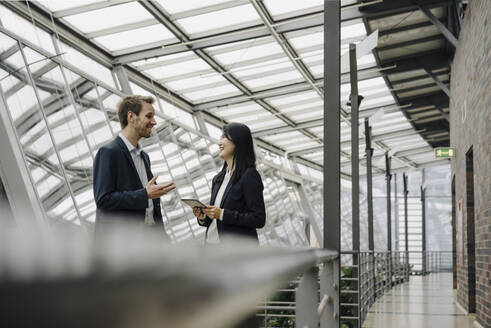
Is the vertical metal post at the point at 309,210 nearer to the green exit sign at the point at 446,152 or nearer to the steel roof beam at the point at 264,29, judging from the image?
the green exit sign at the point at 446,152

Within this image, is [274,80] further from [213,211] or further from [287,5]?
[213,211]

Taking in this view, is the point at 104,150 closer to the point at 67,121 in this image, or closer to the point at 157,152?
the point at 67,121

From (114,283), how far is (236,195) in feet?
7.61

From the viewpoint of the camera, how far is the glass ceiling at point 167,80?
8070mm

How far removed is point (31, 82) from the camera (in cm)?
797

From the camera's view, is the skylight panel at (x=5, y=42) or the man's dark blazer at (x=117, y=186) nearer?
the man's dark blazer at (x=117, y=186)

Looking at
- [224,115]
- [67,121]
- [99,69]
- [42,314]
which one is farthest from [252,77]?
[42,314]

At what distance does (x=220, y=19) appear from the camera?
408 inches

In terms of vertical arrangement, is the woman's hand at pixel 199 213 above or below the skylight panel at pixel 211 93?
below

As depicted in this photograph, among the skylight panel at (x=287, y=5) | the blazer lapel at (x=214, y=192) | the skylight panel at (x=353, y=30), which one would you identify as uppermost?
the skylight panel at (x=353, y=30)

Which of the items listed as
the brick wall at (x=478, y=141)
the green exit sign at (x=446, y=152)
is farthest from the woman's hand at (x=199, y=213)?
the green exit sign at (x=446, y=152)

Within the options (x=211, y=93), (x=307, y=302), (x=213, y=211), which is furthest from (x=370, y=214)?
(x=307, y=302)

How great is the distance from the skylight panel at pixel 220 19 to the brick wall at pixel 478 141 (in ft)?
11.1

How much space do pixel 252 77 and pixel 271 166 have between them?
20.7ft
